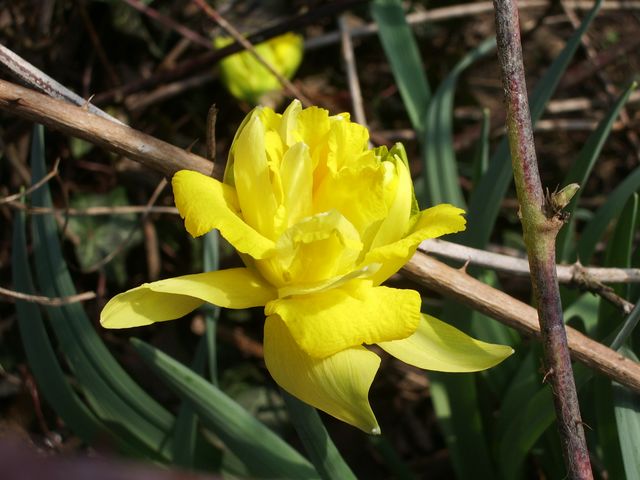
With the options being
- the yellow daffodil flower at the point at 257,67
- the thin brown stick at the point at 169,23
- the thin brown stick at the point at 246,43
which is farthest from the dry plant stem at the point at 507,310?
the thin brown stick at the point at 169,23

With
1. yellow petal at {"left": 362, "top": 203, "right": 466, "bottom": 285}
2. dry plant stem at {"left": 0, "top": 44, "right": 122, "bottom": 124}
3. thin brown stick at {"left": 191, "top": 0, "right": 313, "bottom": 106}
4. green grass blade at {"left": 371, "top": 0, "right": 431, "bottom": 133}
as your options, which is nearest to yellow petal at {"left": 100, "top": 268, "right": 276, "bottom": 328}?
yellow petal at {"left": 362, "top": 203, "right": 466, "bottom": 285}

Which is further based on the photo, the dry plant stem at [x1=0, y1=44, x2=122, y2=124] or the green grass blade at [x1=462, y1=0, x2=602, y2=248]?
the green grass blade at [x1=462, y1=0, x2=602, y2=248]

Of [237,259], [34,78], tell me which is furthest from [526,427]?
[34,78]

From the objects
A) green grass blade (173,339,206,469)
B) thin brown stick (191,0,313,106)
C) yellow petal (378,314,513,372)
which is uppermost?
thin brown stick (191,0,313,106)

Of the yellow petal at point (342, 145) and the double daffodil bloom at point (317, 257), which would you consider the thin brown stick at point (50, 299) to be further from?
the yellow petal at point (342, 145)

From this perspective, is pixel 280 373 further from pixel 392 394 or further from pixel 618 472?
pixel 392 394

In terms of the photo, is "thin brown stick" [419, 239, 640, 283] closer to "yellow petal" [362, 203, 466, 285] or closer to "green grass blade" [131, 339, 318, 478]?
"yellow petal" [362, 203, 466, 285]

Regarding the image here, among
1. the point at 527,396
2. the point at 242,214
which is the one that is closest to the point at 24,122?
the point at 242,214
